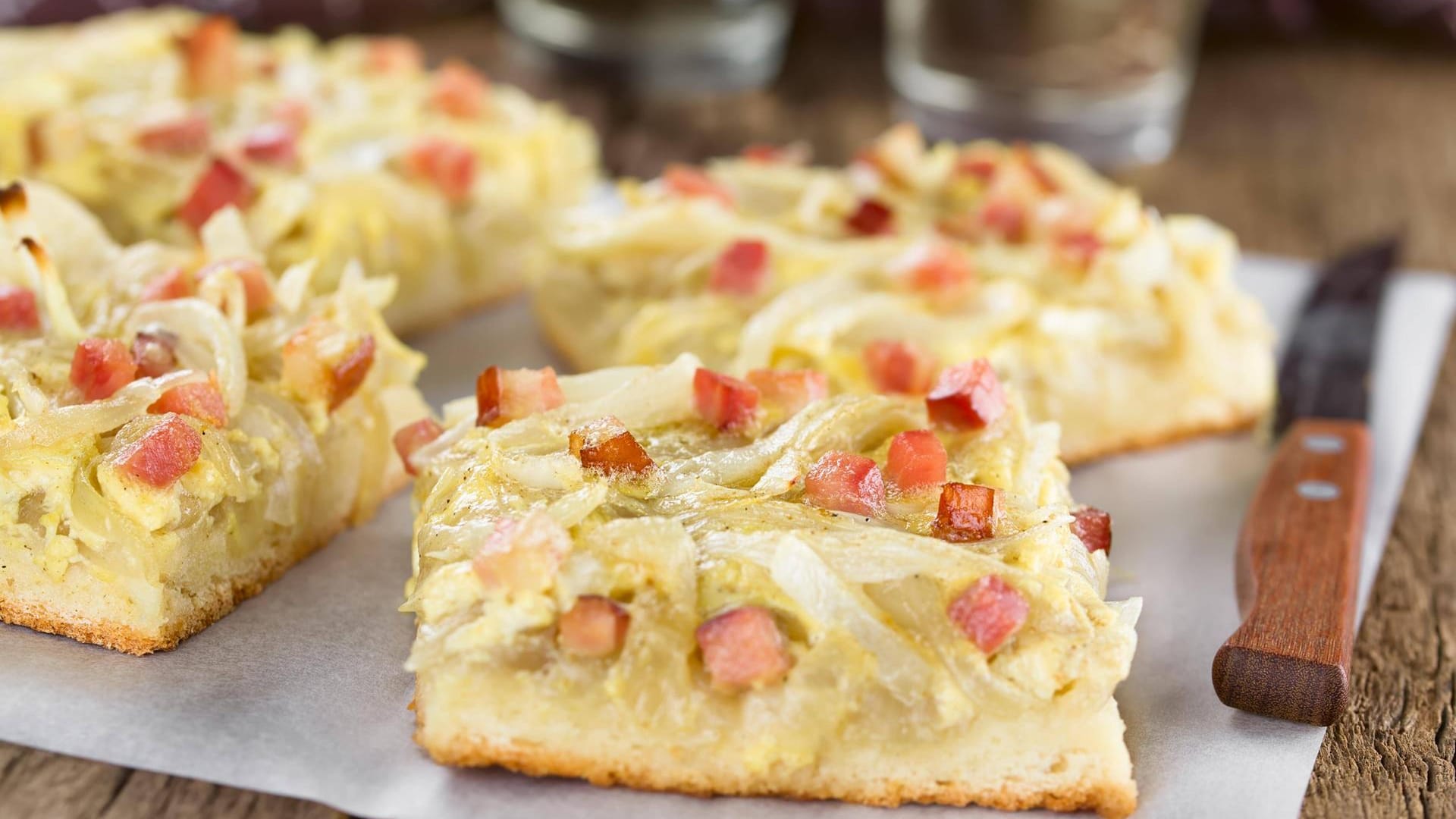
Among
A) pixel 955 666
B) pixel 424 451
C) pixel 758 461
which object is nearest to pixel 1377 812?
pixel 955 666

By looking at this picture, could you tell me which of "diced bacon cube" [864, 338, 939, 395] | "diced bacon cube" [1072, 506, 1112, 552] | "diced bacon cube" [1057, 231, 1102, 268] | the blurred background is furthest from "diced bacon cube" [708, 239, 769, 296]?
the blurred background

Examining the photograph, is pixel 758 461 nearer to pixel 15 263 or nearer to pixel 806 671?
pixel 806 671

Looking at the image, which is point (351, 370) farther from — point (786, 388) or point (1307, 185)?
point (1307, 185)

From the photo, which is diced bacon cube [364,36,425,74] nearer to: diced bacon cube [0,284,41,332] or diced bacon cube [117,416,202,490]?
diced bacon cube [0,284,41,332]

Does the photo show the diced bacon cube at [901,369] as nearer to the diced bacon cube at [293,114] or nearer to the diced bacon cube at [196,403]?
the diced bacon cube at [196,403]

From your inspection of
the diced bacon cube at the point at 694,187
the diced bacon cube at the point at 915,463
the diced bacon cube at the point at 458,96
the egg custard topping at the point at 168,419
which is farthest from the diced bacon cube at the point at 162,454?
the diced bacon cube at the point at 458,96
